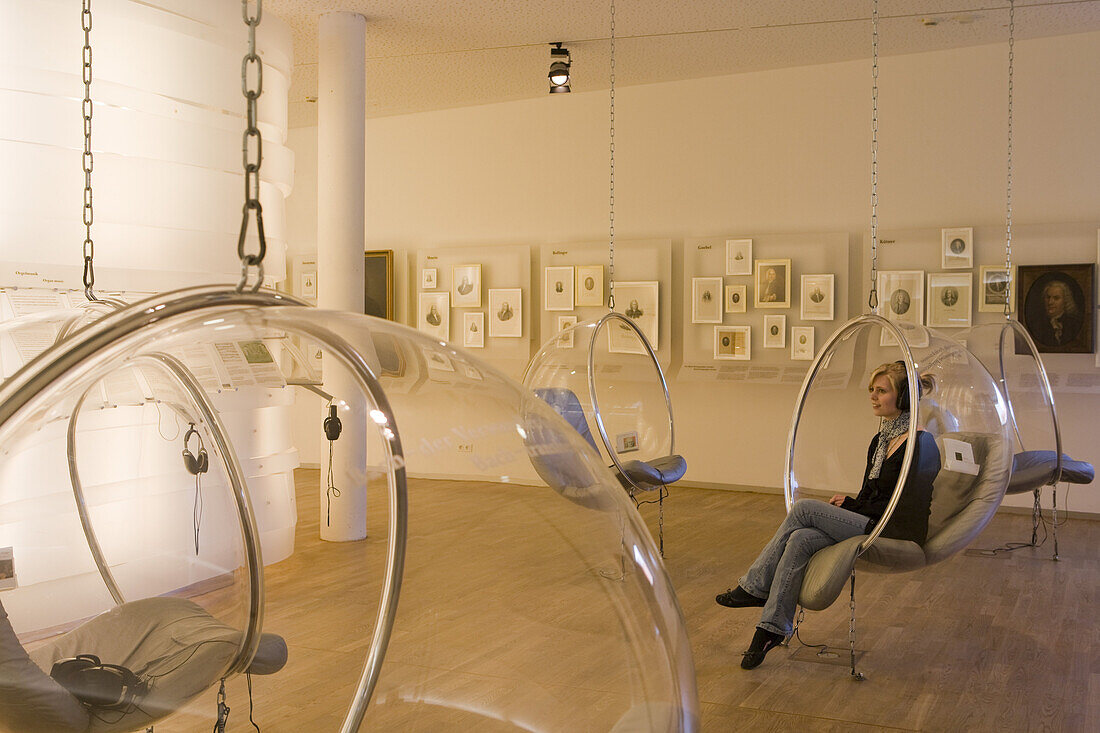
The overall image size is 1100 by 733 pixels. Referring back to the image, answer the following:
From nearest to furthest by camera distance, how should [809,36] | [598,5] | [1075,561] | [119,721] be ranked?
[119,721]
[1075,561]
[598,5]
[809,36]

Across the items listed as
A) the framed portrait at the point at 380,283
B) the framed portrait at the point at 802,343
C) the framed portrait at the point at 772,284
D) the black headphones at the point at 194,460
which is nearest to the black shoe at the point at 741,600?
the black headphones at the point at 194,460

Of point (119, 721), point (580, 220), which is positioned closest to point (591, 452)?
point (119, 721)

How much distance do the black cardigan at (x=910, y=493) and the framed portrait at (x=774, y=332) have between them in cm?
405

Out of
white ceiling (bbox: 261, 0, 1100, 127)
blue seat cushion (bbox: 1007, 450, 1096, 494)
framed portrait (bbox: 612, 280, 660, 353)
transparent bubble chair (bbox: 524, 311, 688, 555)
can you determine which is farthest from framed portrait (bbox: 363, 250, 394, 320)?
blue seat cushion (bbox: 1007, 450, 1096, 494)

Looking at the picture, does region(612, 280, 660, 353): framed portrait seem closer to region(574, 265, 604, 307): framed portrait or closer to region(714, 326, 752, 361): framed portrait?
region(574, 265, 604, 307): framed portrait

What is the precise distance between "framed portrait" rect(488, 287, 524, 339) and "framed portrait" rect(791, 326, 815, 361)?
2.42 m

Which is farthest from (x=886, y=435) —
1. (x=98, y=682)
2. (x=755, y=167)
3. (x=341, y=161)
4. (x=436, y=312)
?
(x=436, y=312)

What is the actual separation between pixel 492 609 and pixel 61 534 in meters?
1.03

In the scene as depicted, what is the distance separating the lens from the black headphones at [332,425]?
4.26 ft

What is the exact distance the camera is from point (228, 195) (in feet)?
16.0

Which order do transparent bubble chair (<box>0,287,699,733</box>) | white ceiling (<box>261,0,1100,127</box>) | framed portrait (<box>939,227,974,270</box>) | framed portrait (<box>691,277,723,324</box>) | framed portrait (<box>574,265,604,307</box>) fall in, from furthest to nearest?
framed portrait (<box>574,265,604,307</box>), framed portrait (<box>691,277,723,324</box>), framed portrait (<box>939,227,974,270</box>), white ceiling (<box>261,0,1100,127</box>), transparent bubble chair (<box>0,287,699,733</box>)

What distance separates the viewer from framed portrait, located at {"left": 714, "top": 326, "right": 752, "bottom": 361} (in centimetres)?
790

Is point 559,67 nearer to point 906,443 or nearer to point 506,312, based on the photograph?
point 506,312

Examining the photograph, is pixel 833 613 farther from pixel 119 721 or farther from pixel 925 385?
pixel 119 721
